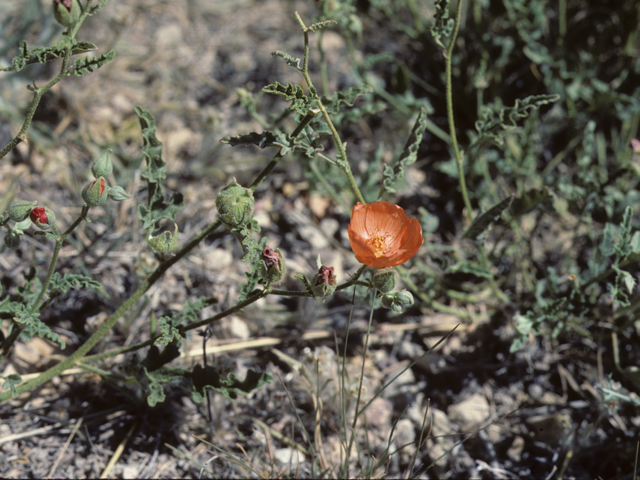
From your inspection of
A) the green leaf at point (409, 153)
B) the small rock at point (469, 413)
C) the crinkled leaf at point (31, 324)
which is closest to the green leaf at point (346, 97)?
the green leaf at point (409, 153)

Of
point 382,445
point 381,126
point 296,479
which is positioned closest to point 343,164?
point 296,479

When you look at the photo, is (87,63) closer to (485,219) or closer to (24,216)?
(24,216)

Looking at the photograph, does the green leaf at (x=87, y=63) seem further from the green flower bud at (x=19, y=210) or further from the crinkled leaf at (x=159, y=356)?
the crinkled leaf at (x=159, y=356)

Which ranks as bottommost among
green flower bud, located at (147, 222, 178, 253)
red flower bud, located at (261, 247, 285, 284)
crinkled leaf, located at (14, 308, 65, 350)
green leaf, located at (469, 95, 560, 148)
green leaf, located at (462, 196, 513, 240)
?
crinkled leaf, located at (14, 308, 65, 350)

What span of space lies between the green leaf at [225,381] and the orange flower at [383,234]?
66 cm

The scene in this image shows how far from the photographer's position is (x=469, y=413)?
8.95ft

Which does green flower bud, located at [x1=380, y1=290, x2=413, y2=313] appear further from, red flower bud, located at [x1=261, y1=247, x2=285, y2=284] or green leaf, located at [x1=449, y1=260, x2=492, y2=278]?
green leaf, located at [x1=449, y1=260, x2=492, y2=278]

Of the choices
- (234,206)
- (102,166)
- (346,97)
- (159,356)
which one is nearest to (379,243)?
(346,97)

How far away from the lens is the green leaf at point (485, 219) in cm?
231

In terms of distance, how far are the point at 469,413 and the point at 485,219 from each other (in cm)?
101

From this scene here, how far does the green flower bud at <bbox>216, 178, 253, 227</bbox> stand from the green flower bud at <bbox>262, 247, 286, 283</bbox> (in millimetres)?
129

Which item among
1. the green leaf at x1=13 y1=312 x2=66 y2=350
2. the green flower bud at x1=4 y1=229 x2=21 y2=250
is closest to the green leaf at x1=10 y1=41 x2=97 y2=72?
the green flower bud at x1=4 y1=229 x2=21 y2=250

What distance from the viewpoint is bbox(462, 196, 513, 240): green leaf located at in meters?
2.31

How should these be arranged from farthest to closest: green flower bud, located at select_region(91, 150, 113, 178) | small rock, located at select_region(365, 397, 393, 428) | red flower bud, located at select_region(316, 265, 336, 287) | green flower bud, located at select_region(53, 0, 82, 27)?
small rock, located at select_region(365, 397, 393, 428) → green flower bud, located at select_region(91, 150, 113, 178) → red flower bud, located at select_region(316, 265, 336, 287) → green flower bud, located at select_region(53, 0, 82, 27)
